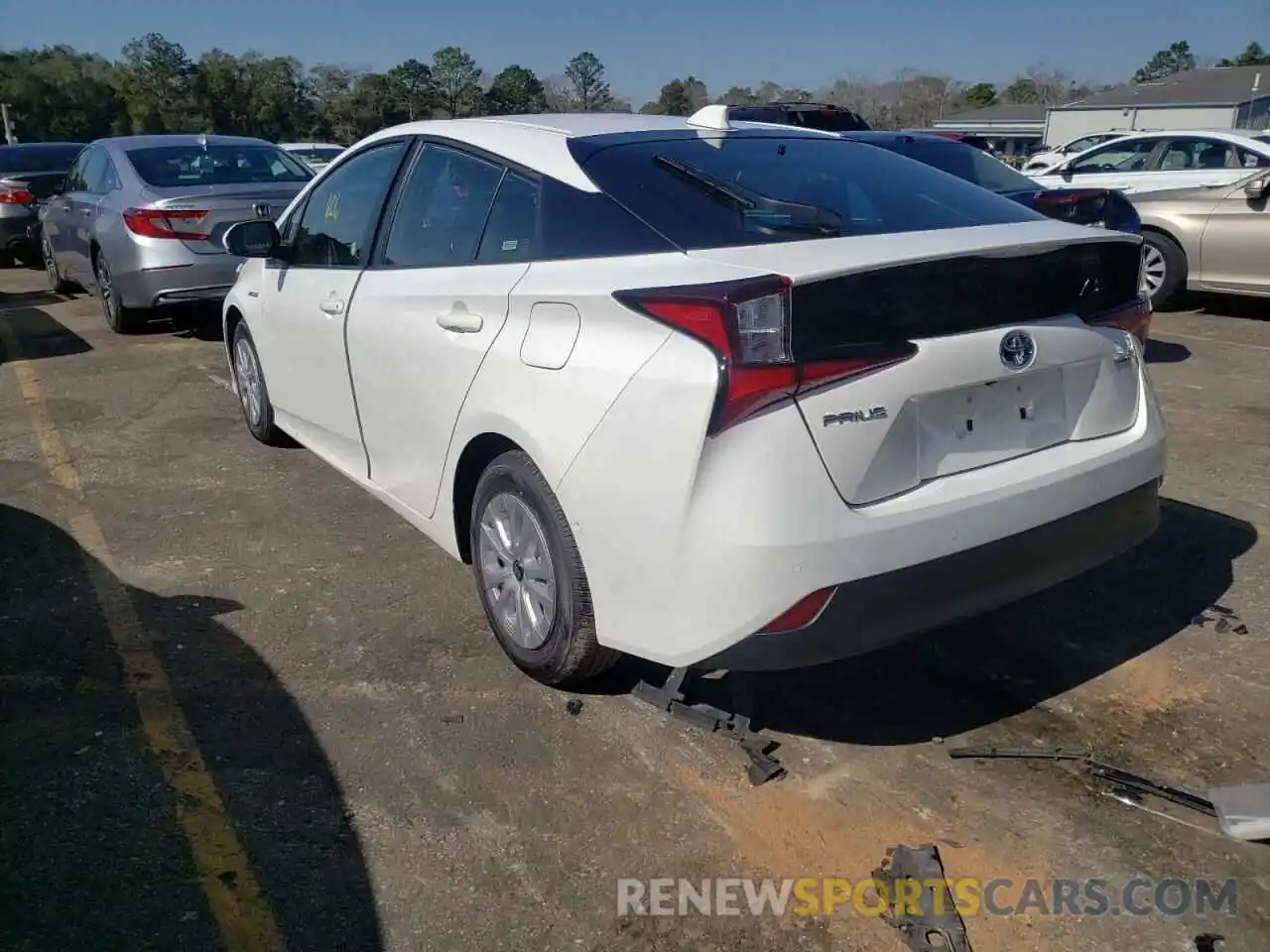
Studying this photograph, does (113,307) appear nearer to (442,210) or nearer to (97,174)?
(97,174)

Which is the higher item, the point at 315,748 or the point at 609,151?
the point at 609,151

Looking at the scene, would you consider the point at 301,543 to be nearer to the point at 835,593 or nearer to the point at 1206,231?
the point at 835,593

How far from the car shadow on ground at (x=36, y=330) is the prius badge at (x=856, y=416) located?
764cm

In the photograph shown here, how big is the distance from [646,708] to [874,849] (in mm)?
861

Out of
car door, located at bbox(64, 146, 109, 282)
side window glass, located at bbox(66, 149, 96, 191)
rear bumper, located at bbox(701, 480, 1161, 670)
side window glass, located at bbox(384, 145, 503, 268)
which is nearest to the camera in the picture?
rear bumper, located at bbox(701, 480, 1161, 670)

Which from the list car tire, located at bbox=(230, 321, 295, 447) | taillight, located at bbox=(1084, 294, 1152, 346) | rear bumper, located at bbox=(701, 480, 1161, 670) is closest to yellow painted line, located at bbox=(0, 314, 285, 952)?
car tire, located at bbox=(230, 321, 295, 447)

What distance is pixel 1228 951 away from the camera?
222 cm

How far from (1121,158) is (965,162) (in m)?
4.03

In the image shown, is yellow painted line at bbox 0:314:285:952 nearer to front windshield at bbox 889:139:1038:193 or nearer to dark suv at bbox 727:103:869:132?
front windshield at bbox 889:139:1038:193

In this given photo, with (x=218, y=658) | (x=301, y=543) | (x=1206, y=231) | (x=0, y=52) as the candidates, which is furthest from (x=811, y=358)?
(x=0, y=52)

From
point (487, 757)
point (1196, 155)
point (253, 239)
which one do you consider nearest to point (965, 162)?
point (1196, 155)

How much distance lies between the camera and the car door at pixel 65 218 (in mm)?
9602

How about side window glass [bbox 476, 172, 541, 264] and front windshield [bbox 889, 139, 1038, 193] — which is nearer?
side window glass [bbox 476, 172, 541, 264]

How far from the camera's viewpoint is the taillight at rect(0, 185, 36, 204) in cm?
1287
